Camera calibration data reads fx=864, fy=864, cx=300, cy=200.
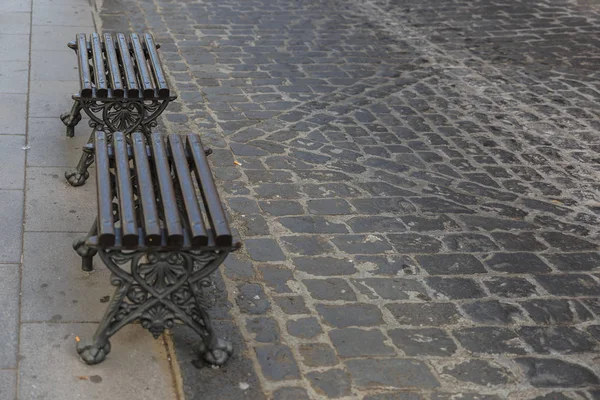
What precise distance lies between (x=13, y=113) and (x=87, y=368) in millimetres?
3593

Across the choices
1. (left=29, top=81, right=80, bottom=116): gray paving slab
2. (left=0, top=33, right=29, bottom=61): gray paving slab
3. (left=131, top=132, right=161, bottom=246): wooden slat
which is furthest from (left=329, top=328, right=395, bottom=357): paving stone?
(left=0, top=33, right=29, bottom=61): gray paving slab

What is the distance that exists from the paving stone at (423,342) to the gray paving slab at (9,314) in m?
1.86

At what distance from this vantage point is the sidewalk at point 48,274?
153 inches

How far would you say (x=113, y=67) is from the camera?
20.2 ft

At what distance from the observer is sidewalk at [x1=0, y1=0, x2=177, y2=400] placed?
3.90 meters

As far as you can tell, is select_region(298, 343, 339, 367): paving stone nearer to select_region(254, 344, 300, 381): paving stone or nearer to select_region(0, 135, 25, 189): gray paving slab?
select_region(254, 344, 300, 381): paving stone

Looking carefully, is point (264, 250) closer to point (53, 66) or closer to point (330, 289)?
point (330, 289)

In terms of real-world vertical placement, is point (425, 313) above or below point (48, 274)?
above

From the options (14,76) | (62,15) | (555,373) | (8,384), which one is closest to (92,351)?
(8,384)

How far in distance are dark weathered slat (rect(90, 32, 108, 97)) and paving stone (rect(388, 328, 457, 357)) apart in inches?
104

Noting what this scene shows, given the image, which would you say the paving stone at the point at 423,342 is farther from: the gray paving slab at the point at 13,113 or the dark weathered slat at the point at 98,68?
the gray paving slab at the point at 13,113

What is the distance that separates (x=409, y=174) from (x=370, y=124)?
113cm

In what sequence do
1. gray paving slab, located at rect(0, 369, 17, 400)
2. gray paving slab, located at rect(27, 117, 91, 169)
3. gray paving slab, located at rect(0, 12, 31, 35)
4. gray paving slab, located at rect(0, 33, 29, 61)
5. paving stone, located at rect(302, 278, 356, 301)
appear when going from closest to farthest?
1. gray paving slab, located at rect(0, 369, 17, 400)
2. paving stone, located at rect(302, 278, 356, 301)
3. gray paving slab, located at rect(27, 117, 91, 169)
4. gray paving slab, located at rect(0, 33, 29, 61)
5. gray paving slab, located at rect(0, 12, 31, 35)

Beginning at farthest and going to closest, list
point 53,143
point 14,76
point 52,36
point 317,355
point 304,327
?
point 52,36 → point 14,76 → point 53,143 → point 304,327 → point 317,355
